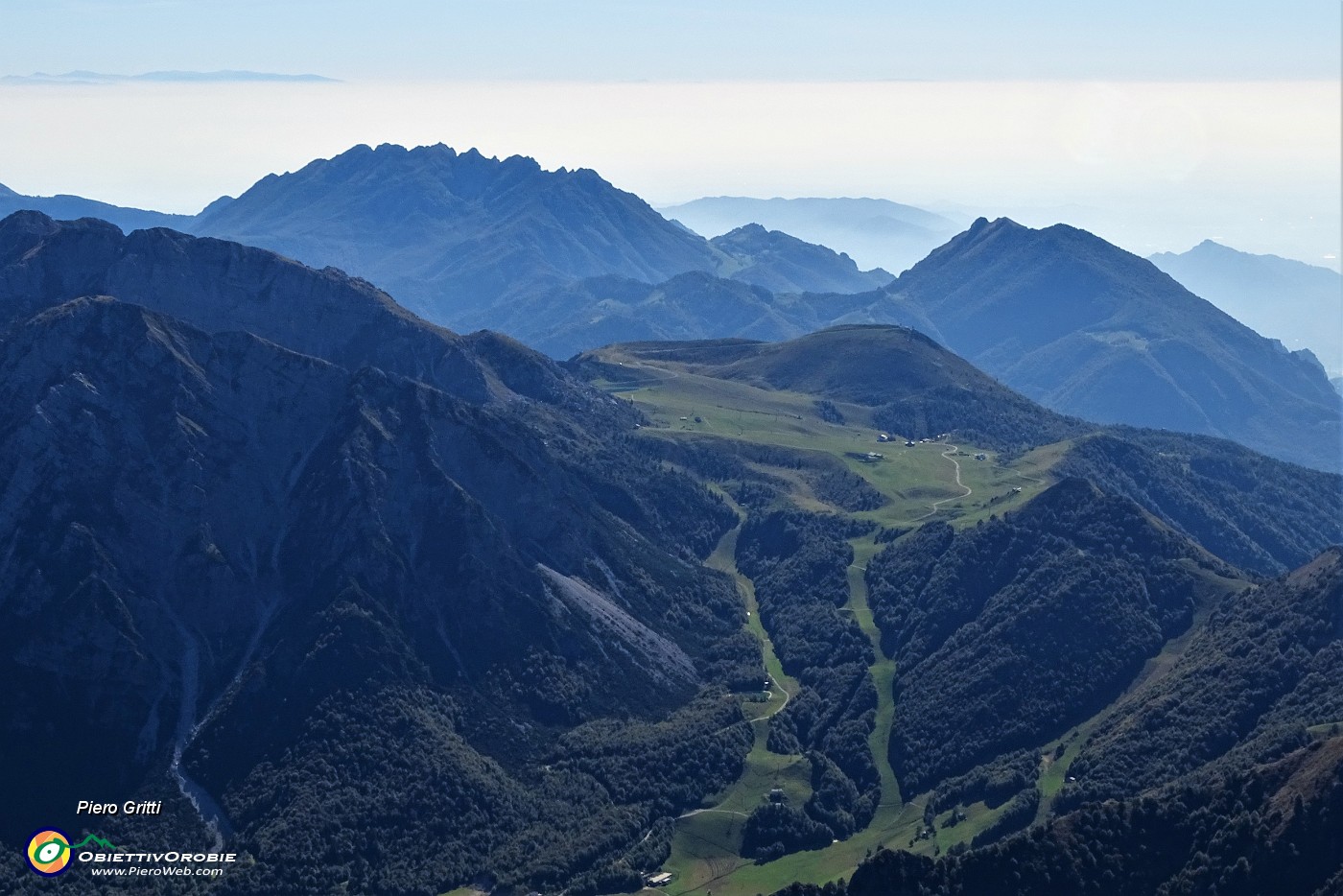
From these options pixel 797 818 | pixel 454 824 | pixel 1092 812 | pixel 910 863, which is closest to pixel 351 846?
pixel 454 824

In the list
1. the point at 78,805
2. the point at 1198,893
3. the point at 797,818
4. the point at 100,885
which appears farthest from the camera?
the point at 797,818

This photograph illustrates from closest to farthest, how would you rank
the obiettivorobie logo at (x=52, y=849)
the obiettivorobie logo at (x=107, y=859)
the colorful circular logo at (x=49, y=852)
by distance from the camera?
1. the colorful circular logo at (x=49, y=852)
2. the obiettivorobie logo at (x=52, y=849)
3. the obiettivorobie logo at (x=107, y=859)

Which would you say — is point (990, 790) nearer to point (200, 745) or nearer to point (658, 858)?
point (658, 858)

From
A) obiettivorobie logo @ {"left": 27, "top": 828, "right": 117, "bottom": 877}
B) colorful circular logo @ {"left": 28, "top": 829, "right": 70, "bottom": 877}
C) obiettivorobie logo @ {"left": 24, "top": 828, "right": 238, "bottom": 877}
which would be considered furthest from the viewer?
obiettivorobie logo @ {"left": 24, "top": 828, "right": 238, "bottom": 877}

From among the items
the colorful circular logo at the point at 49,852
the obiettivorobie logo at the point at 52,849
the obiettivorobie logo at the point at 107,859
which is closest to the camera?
the colorful circular logo at the point at 49,852

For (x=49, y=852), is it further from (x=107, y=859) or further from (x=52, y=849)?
(x=107, y=859)

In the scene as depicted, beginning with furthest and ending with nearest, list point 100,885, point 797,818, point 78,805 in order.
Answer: point 797,818
point 78,805
point 100,885

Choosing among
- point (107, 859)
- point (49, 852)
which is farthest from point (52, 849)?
point (107, 859)
